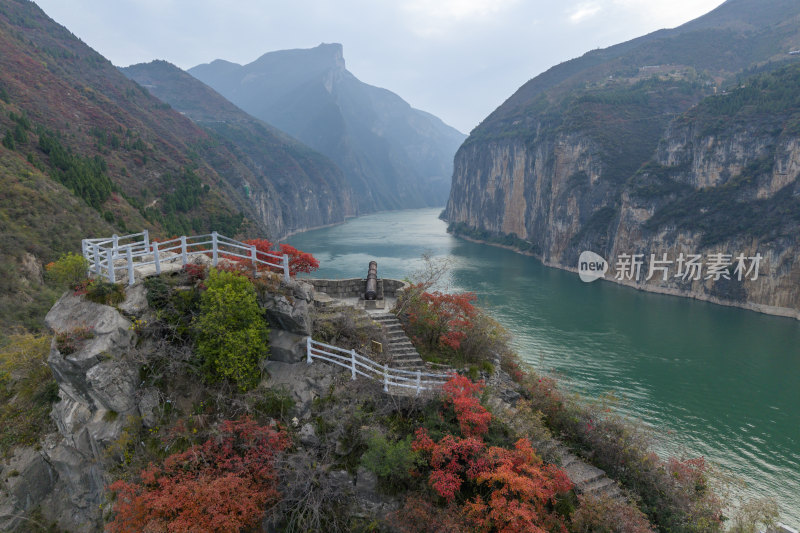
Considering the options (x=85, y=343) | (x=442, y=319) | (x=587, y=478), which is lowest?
(x=587, y=478)

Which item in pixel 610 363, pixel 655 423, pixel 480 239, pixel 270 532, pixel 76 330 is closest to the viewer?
pixel 270 532

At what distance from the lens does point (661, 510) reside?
30.6 feet

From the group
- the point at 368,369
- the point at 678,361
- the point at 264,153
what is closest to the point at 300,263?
the point at 368,369

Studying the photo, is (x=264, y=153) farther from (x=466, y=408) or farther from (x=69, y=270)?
(x=466, y=408)

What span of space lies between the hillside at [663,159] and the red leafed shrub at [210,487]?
54.3m

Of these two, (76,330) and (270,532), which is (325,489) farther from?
(76,330)

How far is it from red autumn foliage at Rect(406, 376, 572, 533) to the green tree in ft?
13.6

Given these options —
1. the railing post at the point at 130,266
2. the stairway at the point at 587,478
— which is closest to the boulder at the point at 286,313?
the railing post at the point at 130,266

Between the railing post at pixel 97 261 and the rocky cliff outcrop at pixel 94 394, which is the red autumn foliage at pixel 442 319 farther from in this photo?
the railing post at pixel 97 261

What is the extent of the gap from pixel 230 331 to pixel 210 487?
10.3 ft

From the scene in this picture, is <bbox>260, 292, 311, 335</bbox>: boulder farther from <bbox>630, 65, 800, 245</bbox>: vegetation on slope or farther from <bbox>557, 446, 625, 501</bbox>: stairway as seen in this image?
<bbox>630, 65, 800, 245</bbox>: vegetation on slope

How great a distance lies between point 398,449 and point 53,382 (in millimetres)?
8891

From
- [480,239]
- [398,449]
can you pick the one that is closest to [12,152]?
[398,449]

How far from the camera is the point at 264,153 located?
127m
